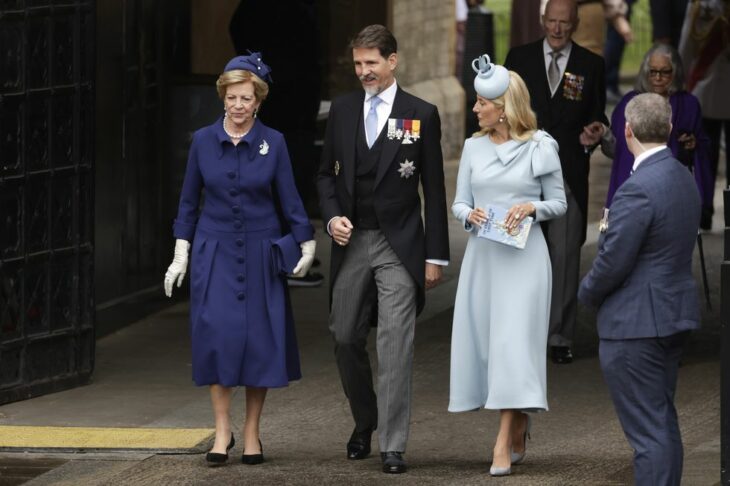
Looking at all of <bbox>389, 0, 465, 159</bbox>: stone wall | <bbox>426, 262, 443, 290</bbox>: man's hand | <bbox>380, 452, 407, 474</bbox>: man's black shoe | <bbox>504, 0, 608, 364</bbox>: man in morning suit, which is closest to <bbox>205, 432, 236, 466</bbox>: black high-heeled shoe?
<bbox>380, 452, 407, 474</bbox>: man's black shoe

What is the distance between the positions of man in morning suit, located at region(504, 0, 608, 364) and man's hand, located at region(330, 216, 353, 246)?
96.6 inches

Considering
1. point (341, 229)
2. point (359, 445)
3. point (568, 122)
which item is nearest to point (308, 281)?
point (568, 122)

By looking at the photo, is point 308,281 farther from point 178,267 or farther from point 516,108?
point 516,108

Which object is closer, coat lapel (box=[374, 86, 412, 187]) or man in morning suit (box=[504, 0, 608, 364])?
coat lapel (box=[374, 86, 412, 187])

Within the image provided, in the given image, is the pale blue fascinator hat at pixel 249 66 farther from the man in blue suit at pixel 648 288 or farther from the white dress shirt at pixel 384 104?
the man in blue suit at pixel 648 288

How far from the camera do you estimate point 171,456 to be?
8.96 m

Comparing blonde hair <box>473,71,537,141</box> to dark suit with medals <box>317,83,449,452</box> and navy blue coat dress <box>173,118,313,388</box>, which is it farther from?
navy blue coat dress <box>173,118,313,388</box>

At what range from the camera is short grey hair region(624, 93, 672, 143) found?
7441mm

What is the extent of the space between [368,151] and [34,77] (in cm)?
214

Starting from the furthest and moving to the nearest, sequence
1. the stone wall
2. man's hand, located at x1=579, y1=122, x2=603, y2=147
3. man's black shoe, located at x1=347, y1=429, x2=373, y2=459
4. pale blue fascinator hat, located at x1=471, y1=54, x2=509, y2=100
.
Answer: the stone wall, man's hand, located at x1=579, y1=122, x2=603, y2=147, man's black shoe, located at x1=347, y1=429, x2=373, y2=459, pale blue fascinator hat, located at x1=471, y1=54, x2=509, y2=100

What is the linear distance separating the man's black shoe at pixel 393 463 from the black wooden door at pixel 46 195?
2.42 m

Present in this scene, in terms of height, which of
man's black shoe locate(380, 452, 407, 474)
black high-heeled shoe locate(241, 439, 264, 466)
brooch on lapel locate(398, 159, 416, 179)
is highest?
brooch on lapel locate(398, 159, 416, 179)

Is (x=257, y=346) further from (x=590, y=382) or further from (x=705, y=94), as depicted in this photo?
(x=705, y=94)

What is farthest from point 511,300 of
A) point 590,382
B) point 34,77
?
point 34,77
